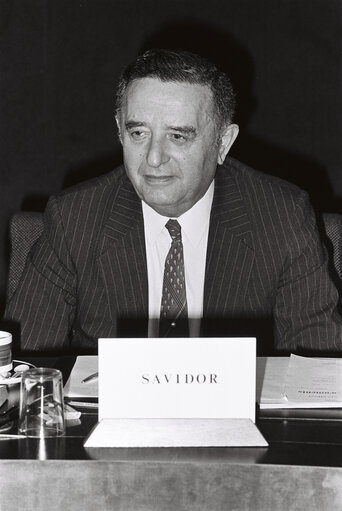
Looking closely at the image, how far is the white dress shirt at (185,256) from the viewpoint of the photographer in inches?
83.6

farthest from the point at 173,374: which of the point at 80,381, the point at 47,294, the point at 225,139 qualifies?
the point at 225,139

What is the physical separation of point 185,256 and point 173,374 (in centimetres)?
90

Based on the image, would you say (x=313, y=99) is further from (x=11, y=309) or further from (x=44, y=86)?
(x=11, y=309)

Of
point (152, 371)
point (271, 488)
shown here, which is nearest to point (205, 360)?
point (152, 371)

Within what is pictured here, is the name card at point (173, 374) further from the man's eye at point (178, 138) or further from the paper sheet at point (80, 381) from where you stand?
the man's eye at point (178, 138)

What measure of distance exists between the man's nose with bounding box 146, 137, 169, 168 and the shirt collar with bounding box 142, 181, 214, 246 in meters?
0.22

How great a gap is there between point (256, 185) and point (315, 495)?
1.20 m

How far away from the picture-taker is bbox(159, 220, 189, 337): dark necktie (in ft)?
6.83

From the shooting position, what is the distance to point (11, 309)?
6.77 ft

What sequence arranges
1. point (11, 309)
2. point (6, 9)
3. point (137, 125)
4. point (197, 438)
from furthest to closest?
point (6, 9)
point (11, 309)
point (137, 125)
point (197, 438)

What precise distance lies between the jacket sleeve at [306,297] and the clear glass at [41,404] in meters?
0.83

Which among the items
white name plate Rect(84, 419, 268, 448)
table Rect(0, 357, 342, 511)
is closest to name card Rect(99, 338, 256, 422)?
white name plate Rect(84, 419, 268, 448)

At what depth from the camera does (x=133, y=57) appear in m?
3.21

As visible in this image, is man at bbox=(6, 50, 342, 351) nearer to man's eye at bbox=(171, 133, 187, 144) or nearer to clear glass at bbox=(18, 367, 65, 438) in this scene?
man's eye at bbox=(171, 133, 187, 144)
